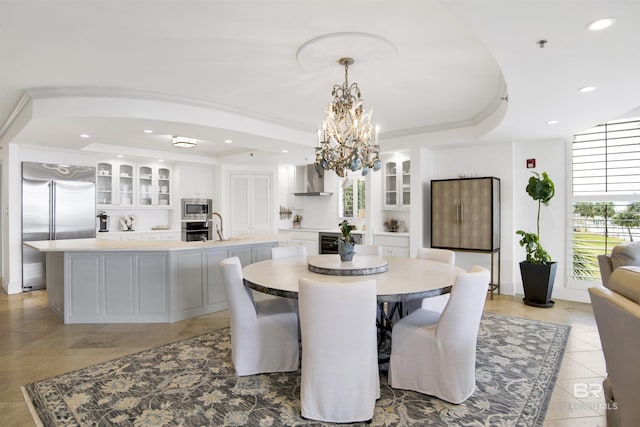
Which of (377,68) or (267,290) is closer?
(267,290)

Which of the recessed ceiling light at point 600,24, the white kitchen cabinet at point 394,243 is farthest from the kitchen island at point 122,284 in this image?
the recessed ceiling light at point 600,24

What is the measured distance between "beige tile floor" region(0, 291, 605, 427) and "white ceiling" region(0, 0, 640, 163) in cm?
220

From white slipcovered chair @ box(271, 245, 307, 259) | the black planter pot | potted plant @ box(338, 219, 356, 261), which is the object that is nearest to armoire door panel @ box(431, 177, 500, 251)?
the black planter pot

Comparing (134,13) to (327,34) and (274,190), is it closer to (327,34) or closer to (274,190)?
(327,34)

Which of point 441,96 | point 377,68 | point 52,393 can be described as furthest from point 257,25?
point 52,393

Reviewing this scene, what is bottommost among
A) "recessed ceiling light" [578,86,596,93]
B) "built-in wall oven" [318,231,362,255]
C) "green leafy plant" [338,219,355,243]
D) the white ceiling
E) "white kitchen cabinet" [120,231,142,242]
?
"built-in wall oven" [318,231,362,255]

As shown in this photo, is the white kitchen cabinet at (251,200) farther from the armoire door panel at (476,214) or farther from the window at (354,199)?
the armoire door panel at (476,214)

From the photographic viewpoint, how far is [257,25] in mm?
2486

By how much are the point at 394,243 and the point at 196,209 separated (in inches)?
161

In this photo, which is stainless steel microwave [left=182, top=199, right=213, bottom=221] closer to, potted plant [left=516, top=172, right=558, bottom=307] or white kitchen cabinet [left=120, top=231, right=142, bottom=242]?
white kitchen cabinet [left=120, top=231, right=142, bottom=242]

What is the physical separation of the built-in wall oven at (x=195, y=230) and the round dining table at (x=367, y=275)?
181 inches

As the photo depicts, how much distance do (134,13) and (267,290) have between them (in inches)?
77.2

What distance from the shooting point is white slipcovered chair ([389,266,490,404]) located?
7.40ft

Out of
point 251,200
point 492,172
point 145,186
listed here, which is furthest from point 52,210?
point 492,172
